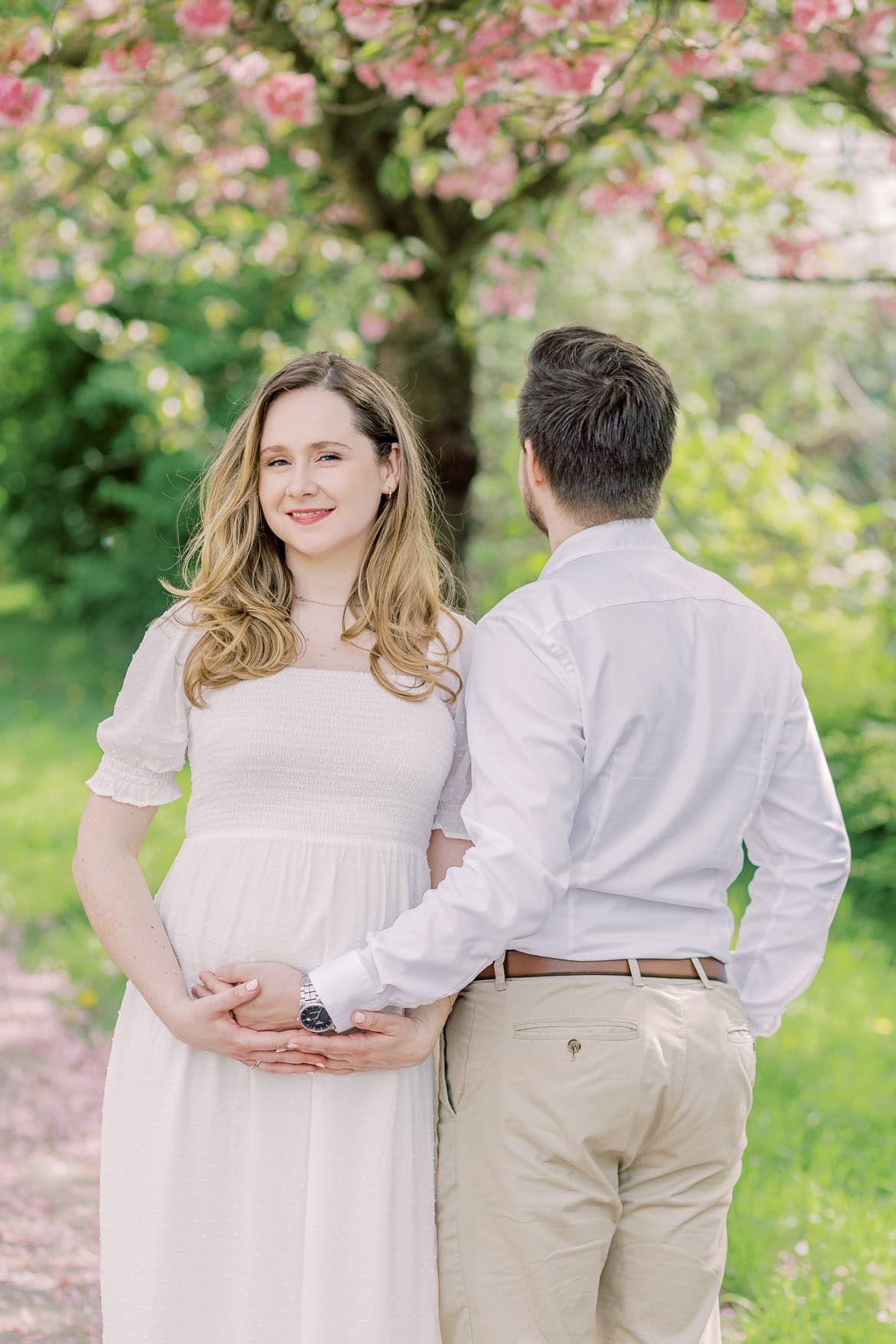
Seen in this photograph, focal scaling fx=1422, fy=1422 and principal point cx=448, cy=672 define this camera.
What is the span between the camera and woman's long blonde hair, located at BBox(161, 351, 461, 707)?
A: 8.05 feet

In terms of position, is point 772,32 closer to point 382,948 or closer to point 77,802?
point 382,948

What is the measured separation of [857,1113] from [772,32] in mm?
3421

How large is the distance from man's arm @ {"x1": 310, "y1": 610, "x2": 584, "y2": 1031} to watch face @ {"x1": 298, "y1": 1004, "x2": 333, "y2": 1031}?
1 cm

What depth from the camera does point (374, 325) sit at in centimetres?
578

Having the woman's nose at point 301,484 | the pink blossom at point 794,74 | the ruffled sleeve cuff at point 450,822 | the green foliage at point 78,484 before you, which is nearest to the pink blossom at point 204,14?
the pink blossom at point 794,74

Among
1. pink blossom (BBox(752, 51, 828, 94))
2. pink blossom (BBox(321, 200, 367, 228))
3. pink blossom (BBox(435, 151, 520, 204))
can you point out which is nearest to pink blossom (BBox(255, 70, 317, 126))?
pink blossom (BBox(435, 151, 520, 204))

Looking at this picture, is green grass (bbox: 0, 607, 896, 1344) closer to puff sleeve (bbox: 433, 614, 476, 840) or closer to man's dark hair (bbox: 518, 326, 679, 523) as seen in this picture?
puff sleeve (bbox: 433, 614, 476, 840)

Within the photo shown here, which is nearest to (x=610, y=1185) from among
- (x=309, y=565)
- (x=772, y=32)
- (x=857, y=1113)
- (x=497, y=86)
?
(x=309, y=565)

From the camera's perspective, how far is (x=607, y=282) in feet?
44.4

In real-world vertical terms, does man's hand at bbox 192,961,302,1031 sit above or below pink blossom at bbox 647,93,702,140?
below

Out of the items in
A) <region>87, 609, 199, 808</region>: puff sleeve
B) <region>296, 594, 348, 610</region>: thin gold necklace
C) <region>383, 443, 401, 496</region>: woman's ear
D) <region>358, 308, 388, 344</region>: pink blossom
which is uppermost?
<region>383, 443, 401, 496</region>: woman's ear

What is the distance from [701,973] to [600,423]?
2.95 feet

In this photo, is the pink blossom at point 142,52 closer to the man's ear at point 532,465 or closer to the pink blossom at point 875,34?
the pink blossom at point 875,34

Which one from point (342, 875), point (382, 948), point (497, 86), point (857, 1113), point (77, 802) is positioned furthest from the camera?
point (77, 802)
